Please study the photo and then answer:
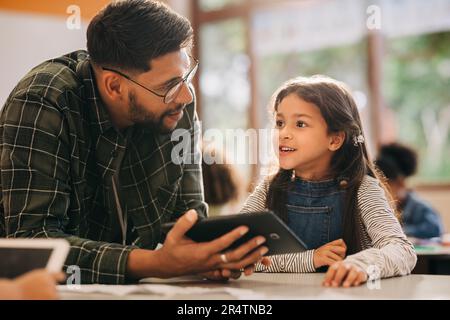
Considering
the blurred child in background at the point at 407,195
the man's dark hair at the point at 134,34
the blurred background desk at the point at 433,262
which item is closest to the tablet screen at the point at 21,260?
the man's dark hair at the point at 134,34

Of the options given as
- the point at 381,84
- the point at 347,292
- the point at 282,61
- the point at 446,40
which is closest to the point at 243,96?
the point at 282,61

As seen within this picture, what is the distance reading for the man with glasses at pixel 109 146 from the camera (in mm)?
1549

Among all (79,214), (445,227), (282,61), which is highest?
(282,61)

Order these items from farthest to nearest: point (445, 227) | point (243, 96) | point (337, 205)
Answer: point (243, 96) → point (445, 227) → point (337, 205)

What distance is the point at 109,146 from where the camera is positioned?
185cm

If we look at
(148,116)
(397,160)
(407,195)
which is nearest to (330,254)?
(148,116)

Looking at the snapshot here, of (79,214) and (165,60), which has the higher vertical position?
(165,60)

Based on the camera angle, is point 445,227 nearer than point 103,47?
No

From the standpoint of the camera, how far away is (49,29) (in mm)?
3504

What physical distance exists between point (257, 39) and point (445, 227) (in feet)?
8.62

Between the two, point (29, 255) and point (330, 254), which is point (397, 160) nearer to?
point (330, 254)

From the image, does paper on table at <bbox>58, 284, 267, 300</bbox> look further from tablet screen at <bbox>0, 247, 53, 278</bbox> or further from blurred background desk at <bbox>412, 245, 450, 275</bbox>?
blurred background desk at <bbox>412, 245, 450, 275</bbox>

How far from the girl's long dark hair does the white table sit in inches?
18.8

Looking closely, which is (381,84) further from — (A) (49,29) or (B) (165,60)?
(B) (165,60)
